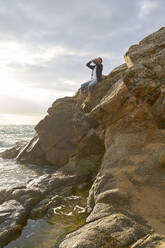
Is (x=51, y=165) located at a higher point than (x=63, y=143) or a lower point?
lower

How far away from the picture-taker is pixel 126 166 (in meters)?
13.1

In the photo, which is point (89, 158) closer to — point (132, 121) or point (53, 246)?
point (132, 121)

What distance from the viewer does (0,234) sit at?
10.3 meters

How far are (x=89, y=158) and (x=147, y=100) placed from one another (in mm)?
10297

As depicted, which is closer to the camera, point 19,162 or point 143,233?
point 143,233

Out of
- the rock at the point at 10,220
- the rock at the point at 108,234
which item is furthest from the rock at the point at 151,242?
the rock at the point at 10,220

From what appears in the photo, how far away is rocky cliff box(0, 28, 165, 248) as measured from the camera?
Answer: 9219 mm

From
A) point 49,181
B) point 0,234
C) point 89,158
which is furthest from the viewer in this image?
point 89,158

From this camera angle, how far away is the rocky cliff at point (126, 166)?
9219mm

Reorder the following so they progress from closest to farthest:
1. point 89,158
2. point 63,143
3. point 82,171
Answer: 1. point 82,171
2. point 89,158
3. point 63,143

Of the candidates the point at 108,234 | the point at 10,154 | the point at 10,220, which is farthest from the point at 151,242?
the point at 10,154

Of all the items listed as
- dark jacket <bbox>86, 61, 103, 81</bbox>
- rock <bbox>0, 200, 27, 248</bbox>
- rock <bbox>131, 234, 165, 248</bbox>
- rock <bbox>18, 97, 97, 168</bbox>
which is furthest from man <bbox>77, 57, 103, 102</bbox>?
rock <bbox>131, 234, 165, 248</bbox>

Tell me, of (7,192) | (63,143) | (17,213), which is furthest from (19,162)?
(17,213)

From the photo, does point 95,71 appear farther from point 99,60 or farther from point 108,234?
point 108,234
